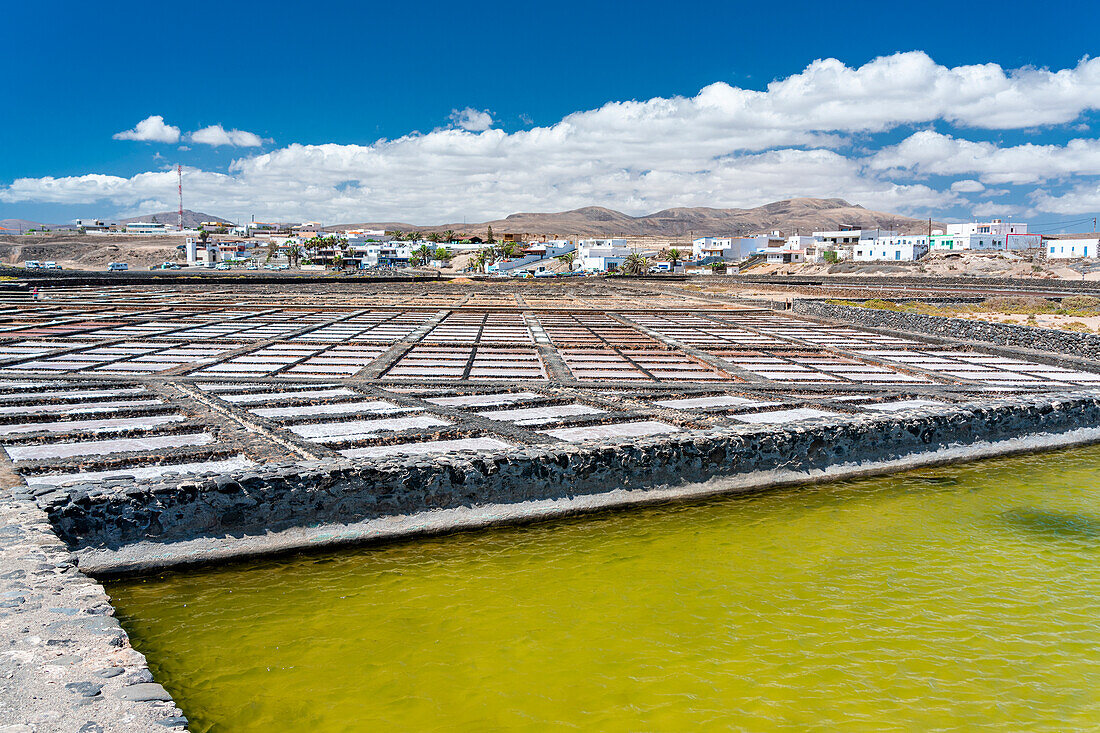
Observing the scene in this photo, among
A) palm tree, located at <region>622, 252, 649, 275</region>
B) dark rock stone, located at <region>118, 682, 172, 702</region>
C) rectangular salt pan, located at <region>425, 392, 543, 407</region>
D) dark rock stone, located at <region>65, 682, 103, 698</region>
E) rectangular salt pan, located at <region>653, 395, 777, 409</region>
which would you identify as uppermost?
palm tree, located at <region>622, 252, 649, 275</region>

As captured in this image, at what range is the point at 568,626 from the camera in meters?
4.29

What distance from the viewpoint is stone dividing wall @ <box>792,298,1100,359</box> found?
1366 cm

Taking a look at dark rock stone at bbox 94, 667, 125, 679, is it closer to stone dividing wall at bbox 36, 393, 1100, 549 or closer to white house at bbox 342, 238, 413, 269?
stone dividing wall at bbox 36, 393, 1100, 549

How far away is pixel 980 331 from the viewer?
15898mm

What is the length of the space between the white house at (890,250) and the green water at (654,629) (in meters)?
64.7

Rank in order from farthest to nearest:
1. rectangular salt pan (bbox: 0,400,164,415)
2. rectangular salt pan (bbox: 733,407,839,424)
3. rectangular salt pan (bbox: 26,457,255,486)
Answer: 1. rectangular salt pan (bbox: 733,407,839,424)
2. rectangular salt pan (bbox: 0,400,164,415)
3. rectangular salt pan (bbox: 26,457,255,486)

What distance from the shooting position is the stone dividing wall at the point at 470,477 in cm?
478

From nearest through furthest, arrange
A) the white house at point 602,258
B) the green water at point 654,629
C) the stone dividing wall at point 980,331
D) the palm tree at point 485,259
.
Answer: the green water at point 654,629 → the stone dividing wall at point 980,331 → the white house at point 602,258 → the palm tree at point 485,259

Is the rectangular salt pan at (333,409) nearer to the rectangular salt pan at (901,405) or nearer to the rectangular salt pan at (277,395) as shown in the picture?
the rectangular salt pan at (277,395)

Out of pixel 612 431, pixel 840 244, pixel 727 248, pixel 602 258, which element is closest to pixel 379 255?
pixel 602 258

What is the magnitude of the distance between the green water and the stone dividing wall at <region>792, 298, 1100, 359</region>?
9.40 m

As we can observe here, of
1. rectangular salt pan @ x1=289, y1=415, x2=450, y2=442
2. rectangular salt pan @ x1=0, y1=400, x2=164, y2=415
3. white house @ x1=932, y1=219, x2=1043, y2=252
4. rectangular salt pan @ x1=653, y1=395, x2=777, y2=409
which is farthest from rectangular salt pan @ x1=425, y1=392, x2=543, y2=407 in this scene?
white house @ x1=932, y1=219, x2=1043, y2=252

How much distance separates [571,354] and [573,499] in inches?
294

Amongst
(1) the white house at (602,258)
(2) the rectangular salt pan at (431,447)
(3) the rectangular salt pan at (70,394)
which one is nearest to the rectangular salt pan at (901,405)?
(2) the rectangular salt pan at (431,447)
